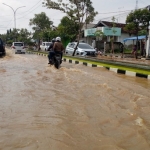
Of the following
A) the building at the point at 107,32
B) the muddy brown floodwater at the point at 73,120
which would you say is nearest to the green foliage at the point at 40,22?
the building at the point at 107,32

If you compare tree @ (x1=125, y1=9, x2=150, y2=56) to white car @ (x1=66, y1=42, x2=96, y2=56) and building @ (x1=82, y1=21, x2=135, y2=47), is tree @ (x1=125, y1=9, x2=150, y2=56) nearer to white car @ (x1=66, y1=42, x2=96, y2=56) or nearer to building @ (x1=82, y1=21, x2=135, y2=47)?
white car @ (x1=66, y1=42, x2=96, y2=56)

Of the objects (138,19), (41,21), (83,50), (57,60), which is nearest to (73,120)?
(57,60)

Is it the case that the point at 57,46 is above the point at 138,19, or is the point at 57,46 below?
below

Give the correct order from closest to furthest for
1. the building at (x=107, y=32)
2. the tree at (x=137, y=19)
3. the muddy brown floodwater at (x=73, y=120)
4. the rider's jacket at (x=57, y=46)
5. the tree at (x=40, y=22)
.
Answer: the muddy brown floodwater at (x=73, y=120) < the rider's jacket at (x=57, y=46) < the tree at (x=137, y=19) < the building at (x=107, y=32) < the tree at (x=40, y=22)

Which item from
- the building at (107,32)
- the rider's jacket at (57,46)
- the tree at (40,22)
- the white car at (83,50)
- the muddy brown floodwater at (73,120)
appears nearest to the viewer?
the muddy brown floodwater at (73,120)

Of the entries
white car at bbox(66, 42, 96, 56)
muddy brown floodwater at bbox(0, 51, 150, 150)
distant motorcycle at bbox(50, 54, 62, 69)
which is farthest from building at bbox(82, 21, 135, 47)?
muddy brown floodwater at bbox(0, 51, 150, 150)

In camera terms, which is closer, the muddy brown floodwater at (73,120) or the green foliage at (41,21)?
the muddy brown floodwater at (73,120)

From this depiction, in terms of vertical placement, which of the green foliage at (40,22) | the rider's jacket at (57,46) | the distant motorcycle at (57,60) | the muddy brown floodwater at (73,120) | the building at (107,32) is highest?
the green foliage at (40,22)

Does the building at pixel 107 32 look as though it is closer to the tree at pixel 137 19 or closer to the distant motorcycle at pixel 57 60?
the tree at pixel 137 19

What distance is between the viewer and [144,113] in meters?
4.12

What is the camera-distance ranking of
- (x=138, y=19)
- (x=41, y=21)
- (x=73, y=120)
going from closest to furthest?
1. (x=73, y=120)
2. (x=138, y=19)
3. (x=41, y=21)

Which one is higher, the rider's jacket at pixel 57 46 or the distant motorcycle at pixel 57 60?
the rider's jacket at pixel 57 46

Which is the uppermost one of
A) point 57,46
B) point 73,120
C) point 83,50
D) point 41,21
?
point 41,21

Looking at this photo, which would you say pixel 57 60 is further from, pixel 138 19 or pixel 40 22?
pixel 40 22
